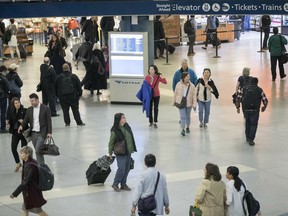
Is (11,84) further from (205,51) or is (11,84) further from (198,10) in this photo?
(205,51)

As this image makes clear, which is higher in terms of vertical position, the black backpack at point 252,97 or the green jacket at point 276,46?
the green jacket at point 276,46

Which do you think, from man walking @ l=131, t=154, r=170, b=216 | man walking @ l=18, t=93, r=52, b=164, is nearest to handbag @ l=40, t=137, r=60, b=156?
man walking @ l=18, t=93, r=52, b=164

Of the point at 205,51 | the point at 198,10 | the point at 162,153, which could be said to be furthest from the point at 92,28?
the point at 162,153

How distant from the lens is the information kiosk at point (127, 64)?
69.5 ft

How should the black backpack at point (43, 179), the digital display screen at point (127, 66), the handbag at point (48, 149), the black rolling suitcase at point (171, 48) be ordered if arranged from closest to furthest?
the black backpack at point (43, 179) < the handbag at point (48, 149) < the digital display screen at point (127, 66) < the black rolling suitcase at point (171, 48)

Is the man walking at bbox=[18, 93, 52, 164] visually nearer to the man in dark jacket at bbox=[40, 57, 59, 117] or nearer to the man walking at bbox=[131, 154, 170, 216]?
the man walking at bbox=[131, 154, 170, 216]

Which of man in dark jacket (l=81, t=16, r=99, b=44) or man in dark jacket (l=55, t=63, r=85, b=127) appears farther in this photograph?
man in dark jacket (l=81, t=16, r=99, b=44)

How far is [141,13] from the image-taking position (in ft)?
67.4

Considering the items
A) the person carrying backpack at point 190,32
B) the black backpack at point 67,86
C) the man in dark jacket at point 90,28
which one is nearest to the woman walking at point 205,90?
the black backpack at point 67,86

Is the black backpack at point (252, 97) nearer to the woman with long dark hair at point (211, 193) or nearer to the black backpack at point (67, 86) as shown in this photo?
the black backpack at point (67, 86)

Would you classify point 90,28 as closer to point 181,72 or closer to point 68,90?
point 181,72

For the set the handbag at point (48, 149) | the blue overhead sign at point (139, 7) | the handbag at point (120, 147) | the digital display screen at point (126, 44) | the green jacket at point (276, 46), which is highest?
the blue overhead sign at point (139, 7)

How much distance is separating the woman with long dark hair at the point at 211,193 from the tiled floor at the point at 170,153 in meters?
2.04

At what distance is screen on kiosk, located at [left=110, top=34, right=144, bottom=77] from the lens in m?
21.2
